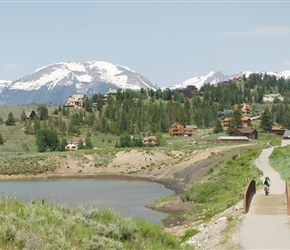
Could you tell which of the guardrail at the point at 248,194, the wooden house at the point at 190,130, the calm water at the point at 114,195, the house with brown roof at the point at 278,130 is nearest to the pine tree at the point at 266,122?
the house with brown roof at the point at 278,130

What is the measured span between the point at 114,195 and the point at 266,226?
4323 centimetres

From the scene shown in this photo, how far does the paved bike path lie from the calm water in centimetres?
1379

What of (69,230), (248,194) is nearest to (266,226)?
(248,194)

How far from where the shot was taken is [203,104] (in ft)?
598

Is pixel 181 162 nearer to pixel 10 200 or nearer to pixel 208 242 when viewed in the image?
pixel 208 242

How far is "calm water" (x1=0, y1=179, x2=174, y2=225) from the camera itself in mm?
48438

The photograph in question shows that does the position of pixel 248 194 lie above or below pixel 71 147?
above

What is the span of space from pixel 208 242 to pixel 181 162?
75.0m

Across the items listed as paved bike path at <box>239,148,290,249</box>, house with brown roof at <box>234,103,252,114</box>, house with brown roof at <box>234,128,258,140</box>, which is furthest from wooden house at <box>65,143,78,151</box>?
paved bike path at <box>239,148,290,249</box>

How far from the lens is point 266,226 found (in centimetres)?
2300

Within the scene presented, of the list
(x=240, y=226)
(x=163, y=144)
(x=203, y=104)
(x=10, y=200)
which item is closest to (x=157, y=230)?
(x=10, y=200)

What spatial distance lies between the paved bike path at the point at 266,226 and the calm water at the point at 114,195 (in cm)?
1379

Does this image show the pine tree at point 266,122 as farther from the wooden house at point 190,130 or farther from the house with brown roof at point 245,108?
the house with brown roof at point 245,108

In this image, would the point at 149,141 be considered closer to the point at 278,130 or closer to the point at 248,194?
the point at 278,130
